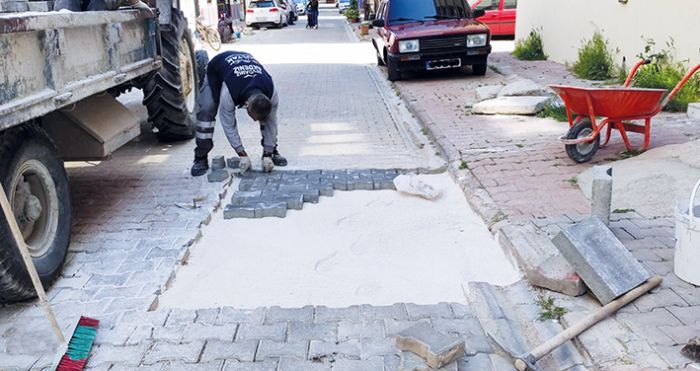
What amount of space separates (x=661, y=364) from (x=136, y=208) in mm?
4130

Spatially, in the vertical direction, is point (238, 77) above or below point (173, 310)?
above

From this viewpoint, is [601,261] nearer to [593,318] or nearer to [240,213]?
[593,318]

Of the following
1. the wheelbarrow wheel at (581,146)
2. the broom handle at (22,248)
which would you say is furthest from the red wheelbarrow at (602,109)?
the broom handle at (22,248)

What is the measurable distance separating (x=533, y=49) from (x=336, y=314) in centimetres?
1322

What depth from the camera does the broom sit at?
310 cm

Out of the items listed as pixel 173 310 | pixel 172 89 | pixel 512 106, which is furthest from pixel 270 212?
pixel 512 106

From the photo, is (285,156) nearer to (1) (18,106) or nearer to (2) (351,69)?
(1) (18,106)

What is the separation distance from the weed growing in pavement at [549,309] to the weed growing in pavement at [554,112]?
4.97 meters

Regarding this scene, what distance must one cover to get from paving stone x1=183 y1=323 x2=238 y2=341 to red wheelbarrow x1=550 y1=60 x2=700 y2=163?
387 cm

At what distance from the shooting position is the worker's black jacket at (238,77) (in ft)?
19.9

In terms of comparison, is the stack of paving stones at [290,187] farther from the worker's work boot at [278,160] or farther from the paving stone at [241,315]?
the paving stone at [241,315]

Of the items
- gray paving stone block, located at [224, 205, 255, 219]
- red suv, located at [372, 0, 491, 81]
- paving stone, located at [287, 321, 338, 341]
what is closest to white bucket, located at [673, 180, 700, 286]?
paving stone, located at [287, 321, 338, 341]

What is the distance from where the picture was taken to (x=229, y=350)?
3.25 meters

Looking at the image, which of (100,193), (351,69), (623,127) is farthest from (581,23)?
(100,193)
